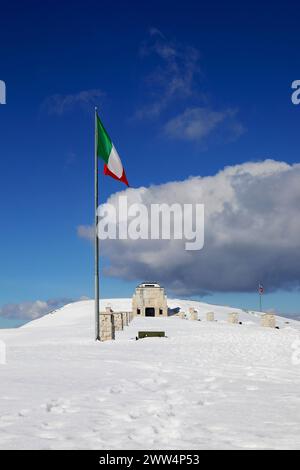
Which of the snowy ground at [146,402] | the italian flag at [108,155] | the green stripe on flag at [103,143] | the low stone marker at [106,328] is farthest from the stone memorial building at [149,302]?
the snowy ground at [146,402]

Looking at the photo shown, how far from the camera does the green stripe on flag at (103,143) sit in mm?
21741

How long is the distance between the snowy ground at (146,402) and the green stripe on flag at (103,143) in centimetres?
1036

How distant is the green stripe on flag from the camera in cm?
2174

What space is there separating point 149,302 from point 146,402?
48891 mm

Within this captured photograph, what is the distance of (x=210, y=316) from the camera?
43125 millimetres

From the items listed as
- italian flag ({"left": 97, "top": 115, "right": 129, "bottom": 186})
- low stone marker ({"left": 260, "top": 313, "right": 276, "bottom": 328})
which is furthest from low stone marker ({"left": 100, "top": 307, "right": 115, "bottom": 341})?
low stone marker ({"left": 260, "top": 313, "right": 276, "bottom": 328})

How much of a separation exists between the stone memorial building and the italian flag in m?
35.5

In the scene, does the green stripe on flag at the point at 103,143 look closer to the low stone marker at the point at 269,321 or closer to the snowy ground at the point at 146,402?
the snowy ground at the point at 146,402

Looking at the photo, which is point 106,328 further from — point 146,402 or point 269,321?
point 269,321

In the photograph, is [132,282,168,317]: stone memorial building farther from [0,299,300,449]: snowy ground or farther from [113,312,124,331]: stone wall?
[0,299,300,449]: snowy ground

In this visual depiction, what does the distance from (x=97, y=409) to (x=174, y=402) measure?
1443 mm

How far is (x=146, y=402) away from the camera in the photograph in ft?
25.1

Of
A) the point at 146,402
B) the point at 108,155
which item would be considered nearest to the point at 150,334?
the point at 108,155
